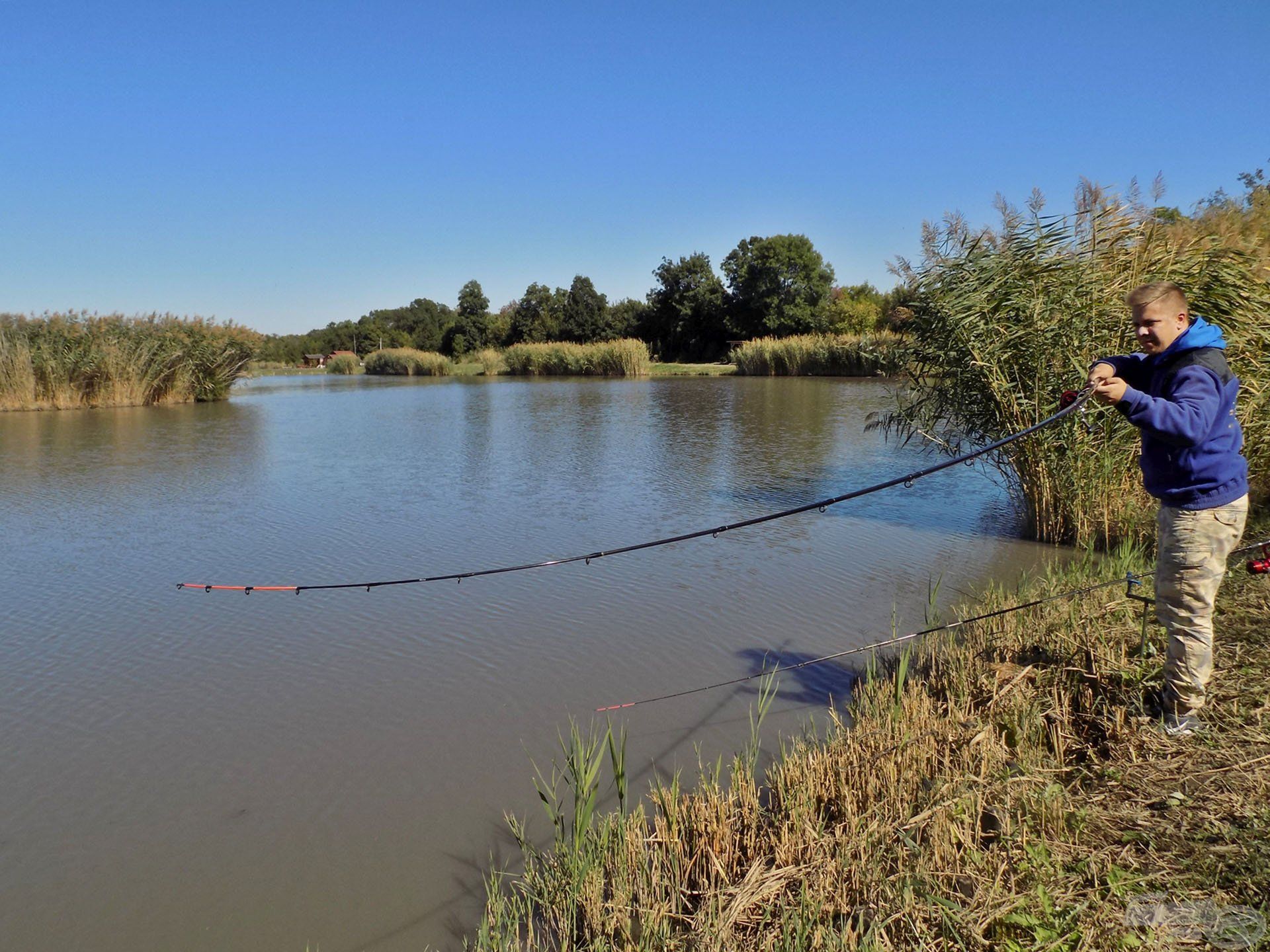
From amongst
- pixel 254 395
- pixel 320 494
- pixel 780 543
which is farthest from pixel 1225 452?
pixel 254 395

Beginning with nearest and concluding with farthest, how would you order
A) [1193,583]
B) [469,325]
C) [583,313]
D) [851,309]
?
1. [1193,583]
2. [851,309]
3. [583,313]
4. [469,325]

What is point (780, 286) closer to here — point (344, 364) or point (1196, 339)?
point (344, 364)

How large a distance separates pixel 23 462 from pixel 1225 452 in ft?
51.8

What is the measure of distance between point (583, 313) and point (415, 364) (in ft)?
Answer: 43.2

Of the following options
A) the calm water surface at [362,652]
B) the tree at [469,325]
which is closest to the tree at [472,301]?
the tree at [469,325]

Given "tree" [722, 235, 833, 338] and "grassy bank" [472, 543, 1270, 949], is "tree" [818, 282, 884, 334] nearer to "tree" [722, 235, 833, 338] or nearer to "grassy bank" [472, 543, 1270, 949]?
"tree" [722, 235, 833, 338]

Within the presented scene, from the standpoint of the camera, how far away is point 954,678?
14.1 ft

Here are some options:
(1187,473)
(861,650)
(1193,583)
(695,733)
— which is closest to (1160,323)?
(1187,473)

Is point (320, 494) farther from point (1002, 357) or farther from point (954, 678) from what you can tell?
point (954, 678)

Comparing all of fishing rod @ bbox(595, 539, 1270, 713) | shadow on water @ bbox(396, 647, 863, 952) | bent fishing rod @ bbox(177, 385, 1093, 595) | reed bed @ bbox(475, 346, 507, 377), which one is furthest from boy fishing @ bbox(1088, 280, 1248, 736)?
reed bed @ bbox(475, 346, 507, 377)

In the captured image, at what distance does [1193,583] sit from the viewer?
134 inches

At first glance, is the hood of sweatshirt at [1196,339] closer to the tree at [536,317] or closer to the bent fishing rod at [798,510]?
the bent fishing rod at [798,510]

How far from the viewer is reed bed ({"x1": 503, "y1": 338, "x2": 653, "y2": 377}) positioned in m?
42.7

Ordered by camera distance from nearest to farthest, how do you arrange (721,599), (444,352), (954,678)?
1. (954,678)
2. (721,599)
3. (444,352)
